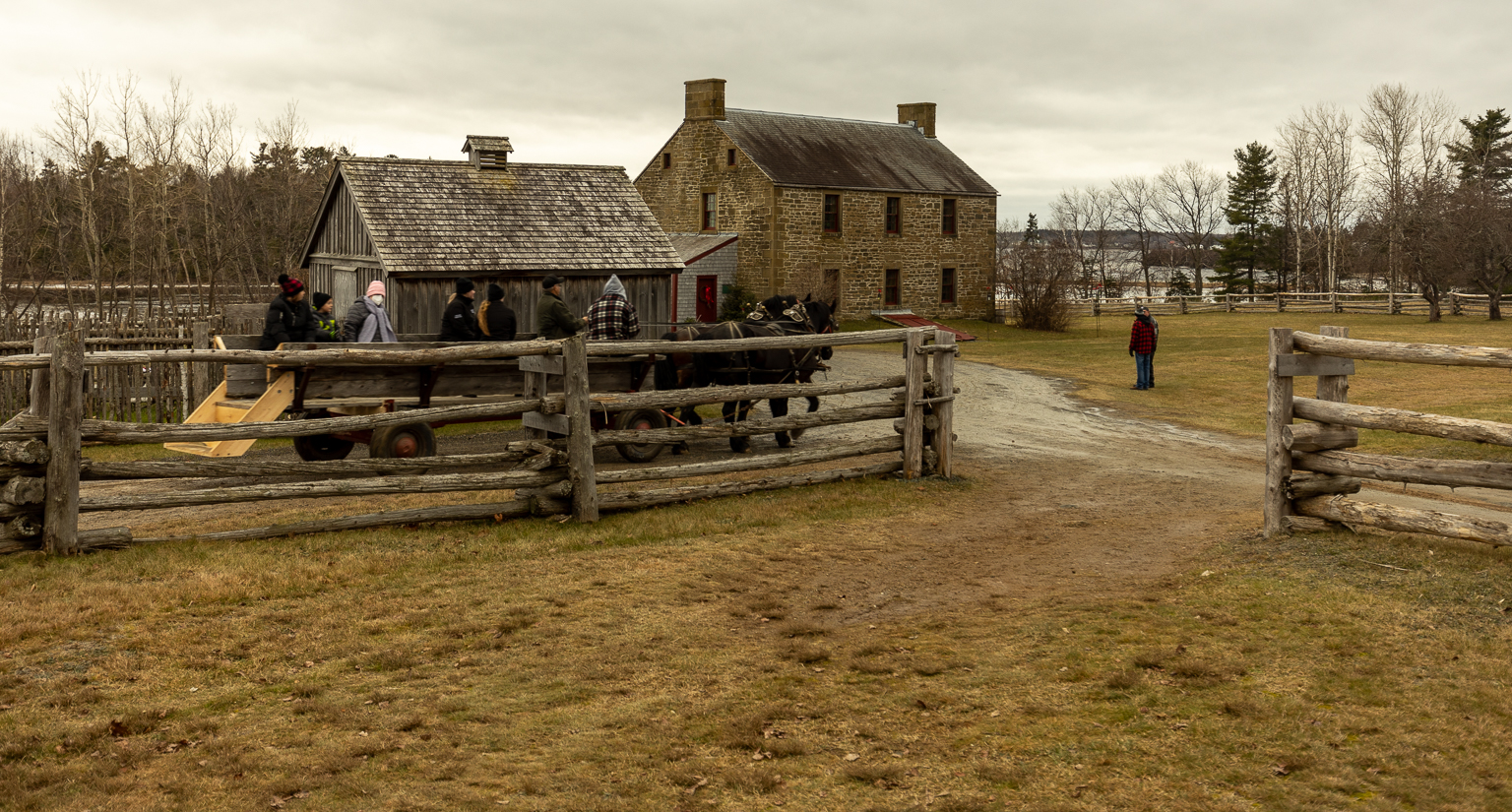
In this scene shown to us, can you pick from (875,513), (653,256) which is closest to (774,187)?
(653,256)

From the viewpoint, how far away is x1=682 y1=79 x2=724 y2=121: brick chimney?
40.5 meters

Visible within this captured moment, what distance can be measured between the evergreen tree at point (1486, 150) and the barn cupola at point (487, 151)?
57984 millimetres

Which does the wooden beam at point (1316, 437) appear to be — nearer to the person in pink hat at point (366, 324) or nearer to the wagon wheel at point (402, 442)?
the wagon wheel at point (402, 442)

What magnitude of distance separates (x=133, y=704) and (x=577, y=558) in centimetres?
345

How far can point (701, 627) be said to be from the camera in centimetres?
675

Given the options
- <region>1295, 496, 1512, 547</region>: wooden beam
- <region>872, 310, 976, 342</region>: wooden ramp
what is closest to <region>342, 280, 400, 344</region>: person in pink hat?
<region>1295, 496, 1512, 547</region>: wooden beam

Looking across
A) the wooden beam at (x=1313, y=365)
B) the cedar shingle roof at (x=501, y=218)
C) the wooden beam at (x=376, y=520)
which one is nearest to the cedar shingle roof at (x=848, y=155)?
the cedar shingle roof at (x=501, y=218)

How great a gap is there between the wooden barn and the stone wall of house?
16.8m

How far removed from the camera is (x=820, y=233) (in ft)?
131

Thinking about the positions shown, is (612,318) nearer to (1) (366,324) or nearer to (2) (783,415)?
(2) (783,415)

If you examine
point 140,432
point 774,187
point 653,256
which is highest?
point 774,187

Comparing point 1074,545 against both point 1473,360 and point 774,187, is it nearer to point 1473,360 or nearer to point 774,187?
point 1473,360

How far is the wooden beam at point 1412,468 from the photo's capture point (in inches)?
280

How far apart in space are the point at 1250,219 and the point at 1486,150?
12.6 metres
